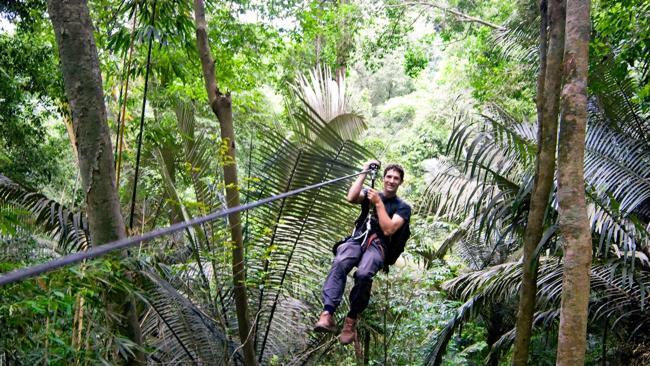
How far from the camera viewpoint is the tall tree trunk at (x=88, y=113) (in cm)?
307

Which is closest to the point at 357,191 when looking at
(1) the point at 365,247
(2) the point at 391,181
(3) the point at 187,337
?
(2) the point at 391,181

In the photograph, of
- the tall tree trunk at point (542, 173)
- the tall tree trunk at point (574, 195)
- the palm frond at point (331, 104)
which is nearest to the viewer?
the tall tree trunk at point (574, 195)

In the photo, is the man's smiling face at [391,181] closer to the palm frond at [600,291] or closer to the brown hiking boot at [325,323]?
the brown hiking boot at [325,323]

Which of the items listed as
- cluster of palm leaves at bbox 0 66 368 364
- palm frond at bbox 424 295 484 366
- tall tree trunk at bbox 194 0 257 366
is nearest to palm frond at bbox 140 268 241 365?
cluster of palm leaves at bbox 0 66 368 364

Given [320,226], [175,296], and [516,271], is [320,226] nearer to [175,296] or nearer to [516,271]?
[175,296]

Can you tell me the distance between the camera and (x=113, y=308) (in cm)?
331

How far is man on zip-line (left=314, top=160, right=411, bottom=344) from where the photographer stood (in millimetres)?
4027

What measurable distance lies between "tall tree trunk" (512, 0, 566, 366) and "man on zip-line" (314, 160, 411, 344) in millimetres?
890

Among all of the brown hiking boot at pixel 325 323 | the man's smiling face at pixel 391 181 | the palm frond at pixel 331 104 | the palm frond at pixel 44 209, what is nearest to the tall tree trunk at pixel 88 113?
the brown hiking boot at pixel 325 323

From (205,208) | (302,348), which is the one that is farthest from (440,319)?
(205,208)

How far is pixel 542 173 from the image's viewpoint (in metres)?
3.48

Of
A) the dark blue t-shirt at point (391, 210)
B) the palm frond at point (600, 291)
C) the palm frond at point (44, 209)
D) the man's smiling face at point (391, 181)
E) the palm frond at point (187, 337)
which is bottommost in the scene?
the palm frond at point (187, 337)

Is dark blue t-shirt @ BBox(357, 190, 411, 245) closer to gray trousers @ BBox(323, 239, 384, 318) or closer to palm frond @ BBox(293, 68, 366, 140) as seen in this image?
gray trousers @ BBox(323, 239, 384, 318)

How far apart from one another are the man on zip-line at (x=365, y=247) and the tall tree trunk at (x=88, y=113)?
1410mm
